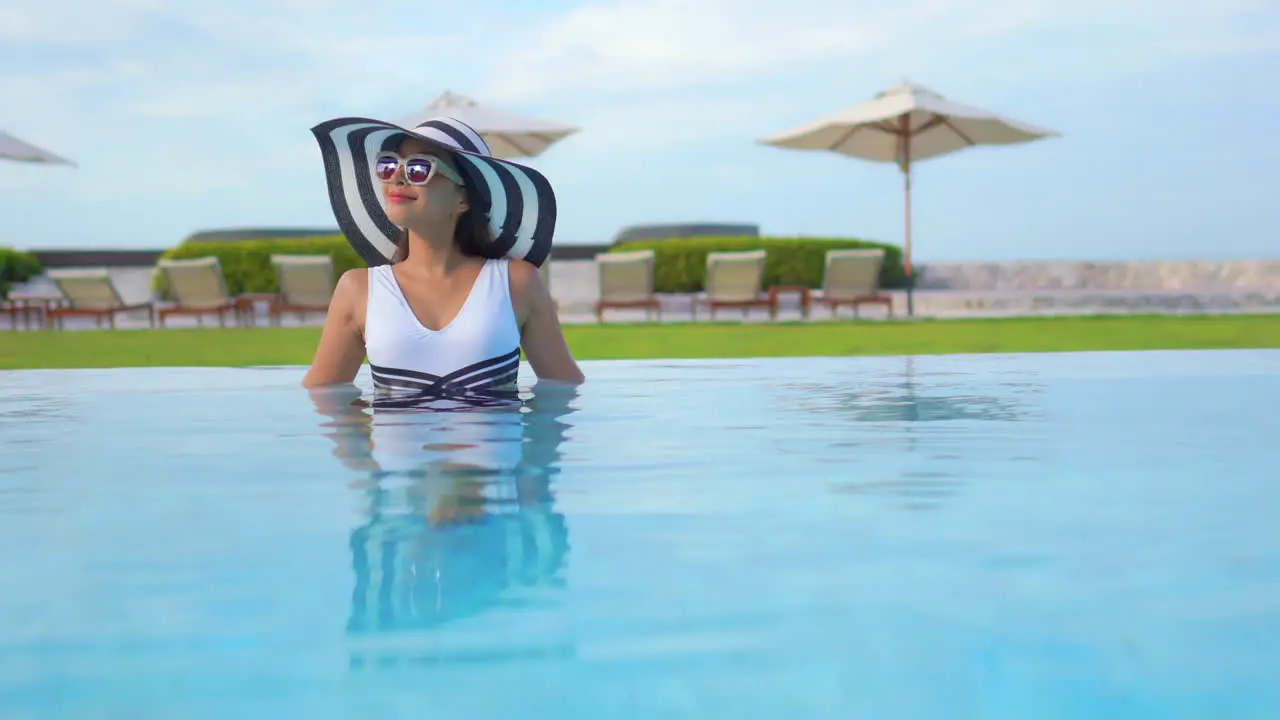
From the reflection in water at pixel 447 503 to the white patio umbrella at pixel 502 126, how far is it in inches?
554

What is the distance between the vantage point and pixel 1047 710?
1.56 meters

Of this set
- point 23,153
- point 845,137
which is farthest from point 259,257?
point 845,137

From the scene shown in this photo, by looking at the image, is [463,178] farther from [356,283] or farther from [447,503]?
[447,503]

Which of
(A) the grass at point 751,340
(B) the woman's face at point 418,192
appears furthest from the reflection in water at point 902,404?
(A) the grass at point 751,340

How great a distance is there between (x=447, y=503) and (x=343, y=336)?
221 cm

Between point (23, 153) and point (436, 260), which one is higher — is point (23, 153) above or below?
above

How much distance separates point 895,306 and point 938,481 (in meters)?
19.7

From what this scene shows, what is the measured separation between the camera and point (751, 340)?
1296 centimetres

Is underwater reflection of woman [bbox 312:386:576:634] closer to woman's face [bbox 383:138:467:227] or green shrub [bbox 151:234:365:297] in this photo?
woman's face [bbox 383:138:467:227]

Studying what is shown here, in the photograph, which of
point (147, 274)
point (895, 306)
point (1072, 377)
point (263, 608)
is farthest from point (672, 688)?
point (147, 274)

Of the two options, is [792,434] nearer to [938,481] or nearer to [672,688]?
[938,481]

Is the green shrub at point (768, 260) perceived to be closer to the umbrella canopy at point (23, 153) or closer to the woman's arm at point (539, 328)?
the umbrella canopy at point (23, 153)

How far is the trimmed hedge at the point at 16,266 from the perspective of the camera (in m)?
25.7

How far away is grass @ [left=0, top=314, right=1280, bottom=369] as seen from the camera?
10961 mm
